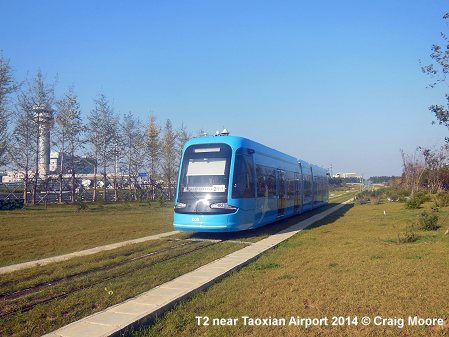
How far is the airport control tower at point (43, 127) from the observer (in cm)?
3444

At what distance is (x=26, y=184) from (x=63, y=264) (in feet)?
88.1

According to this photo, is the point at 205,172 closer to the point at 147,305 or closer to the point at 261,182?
the point at 261,182

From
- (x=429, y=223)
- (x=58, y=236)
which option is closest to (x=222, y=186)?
(x=58, y=236)

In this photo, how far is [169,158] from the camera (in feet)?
164

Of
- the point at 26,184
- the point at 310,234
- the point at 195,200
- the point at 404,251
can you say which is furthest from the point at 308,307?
the point at 26,184

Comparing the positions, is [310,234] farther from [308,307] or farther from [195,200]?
[308,307]

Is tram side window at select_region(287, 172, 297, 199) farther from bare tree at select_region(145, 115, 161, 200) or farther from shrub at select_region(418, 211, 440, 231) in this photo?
bare tree at select_region(145, 115, 161, 200)

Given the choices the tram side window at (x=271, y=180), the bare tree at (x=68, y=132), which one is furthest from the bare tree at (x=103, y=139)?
the tram side window at (x=271, y=180)

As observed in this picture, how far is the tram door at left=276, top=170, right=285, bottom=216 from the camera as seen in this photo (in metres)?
19.7

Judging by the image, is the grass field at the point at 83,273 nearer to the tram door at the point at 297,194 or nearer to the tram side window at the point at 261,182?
the tram side window at the point at 261,182

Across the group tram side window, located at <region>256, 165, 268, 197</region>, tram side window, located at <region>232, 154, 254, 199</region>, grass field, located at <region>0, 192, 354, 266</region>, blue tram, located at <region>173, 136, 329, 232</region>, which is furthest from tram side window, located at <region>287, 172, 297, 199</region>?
tram side window, located at <region>232, 154, 254, 199</region>

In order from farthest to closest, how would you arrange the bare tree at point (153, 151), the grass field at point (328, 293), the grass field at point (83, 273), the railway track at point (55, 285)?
the bare tree at point (153, 151) < the railway track at point (55, 285) < the grass field at point (83, 273) < the grass field at point (328, 293)

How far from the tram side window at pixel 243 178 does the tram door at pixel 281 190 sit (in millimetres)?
4269

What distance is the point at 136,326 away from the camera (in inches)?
218
